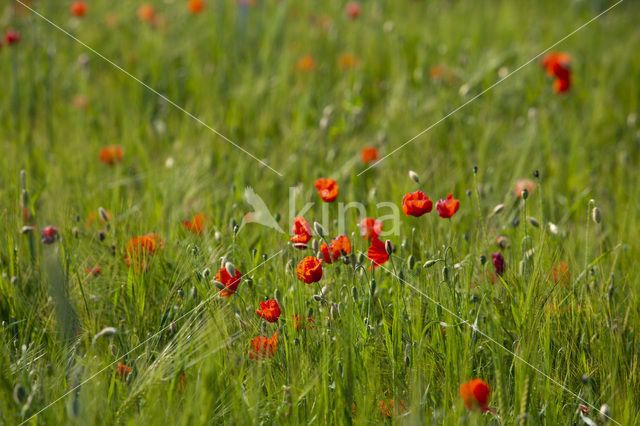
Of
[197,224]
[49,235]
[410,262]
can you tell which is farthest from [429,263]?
[49,235]

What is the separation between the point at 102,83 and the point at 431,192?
1.76 m

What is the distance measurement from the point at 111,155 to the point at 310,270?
133 centimetres

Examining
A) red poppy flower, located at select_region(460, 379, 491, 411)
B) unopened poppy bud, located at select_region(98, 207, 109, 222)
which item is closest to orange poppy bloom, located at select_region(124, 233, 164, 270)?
unopened poppy bud, located at select_region(98, 207, 109, 222)

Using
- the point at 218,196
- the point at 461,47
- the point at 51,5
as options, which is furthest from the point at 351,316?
the point at 51,5

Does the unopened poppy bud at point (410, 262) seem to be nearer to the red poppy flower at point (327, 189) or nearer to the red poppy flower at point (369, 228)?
the red poppy flower at point (369, 228)

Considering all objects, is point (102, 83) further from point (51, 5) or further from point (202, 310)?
point (202, 310)

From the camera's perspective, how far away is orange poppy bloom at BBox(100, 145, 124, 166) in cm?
252

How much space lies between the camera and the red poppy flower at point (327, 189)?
1843 millimetres

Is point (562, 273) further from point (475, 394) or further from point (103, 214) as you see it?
point (103, 214)

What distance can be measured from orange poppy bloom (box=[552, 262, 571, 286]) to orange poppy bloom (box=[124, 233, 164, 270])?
39.9 inches

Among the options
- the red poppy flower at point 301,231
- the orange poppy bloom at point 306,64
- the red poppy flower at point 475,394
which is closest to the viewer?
the red poppy flower at point 475,394

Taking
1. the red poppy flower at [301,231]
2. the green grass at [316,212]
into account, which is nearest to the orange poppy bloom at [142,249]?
the green grass at [316,212]

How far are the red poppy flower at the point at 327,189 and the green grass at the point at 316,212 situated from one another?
0.48 feet

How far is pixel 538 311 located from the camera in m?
1.54
